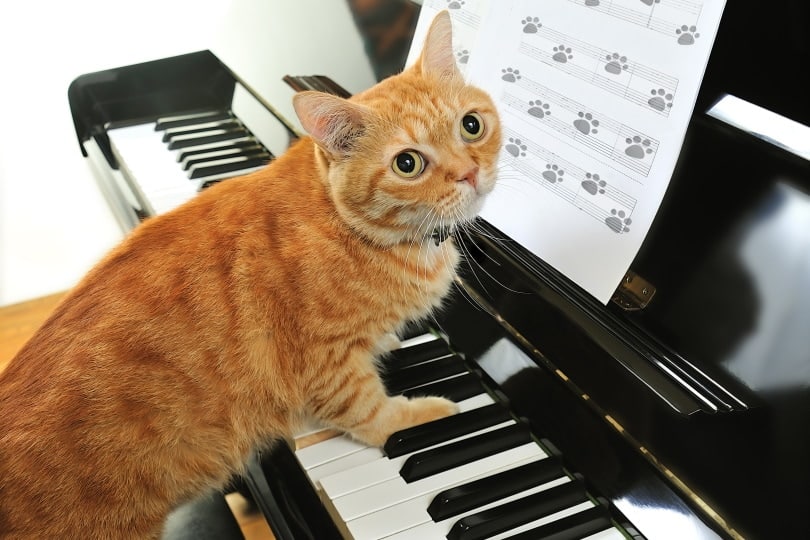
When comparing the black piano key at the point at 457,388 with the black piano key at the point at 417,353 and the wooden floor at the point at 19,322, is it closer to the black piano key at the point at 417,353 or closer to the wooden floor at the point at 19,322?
the black piano key at the point at 417,353

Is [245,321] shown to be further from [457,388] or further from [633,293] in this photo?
[633,293]

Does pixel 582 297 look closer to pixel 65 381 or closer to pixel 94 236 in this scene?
pixel 65 381

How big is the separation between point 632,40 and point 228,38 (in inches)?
57.9

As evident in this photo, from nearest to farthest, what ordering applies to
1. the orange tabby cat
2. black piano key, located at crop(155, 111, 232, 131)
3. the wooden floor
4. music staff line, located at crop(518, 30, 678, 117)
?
1. music staff line, located at crop(518, 30, 678, 117)
2. the orange tabby cat
3. black piano key, located at crop(155, 111, 232, 131)
4. the wooden floor

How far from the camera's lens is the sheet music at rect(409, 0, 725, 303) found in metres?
0.90

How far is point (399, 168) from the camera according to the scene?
3.52 ft

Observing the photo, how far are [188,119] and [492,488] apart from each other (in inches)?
52.9

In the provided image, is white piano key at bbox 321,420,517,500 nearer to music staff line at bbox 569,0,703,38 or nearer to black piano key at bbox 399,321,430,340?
black piano key at bbox 399,321,430,340

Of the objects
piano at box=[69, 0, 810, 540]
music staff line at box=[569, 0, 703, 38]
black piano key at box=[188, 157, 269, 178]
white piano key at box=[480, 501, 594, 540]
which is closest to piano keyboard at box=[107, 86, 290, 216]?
black piano key at box=[188, 157, 269, 178]

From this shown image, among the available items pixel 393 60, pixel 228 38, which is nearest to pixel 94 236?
pixel 228 38

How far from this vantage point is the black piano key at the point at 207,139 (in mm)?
1751

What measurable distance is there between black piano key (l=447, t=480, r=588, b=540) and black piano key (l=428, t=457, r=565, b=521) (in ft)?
0.06

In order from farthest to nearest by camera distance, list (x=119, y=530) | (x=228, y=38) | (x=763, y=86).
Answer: (x=228, y=38) < (x=119, y=530) < (x=763, y=86)

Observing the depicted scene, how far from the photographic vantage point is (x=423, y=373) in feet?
3.91
